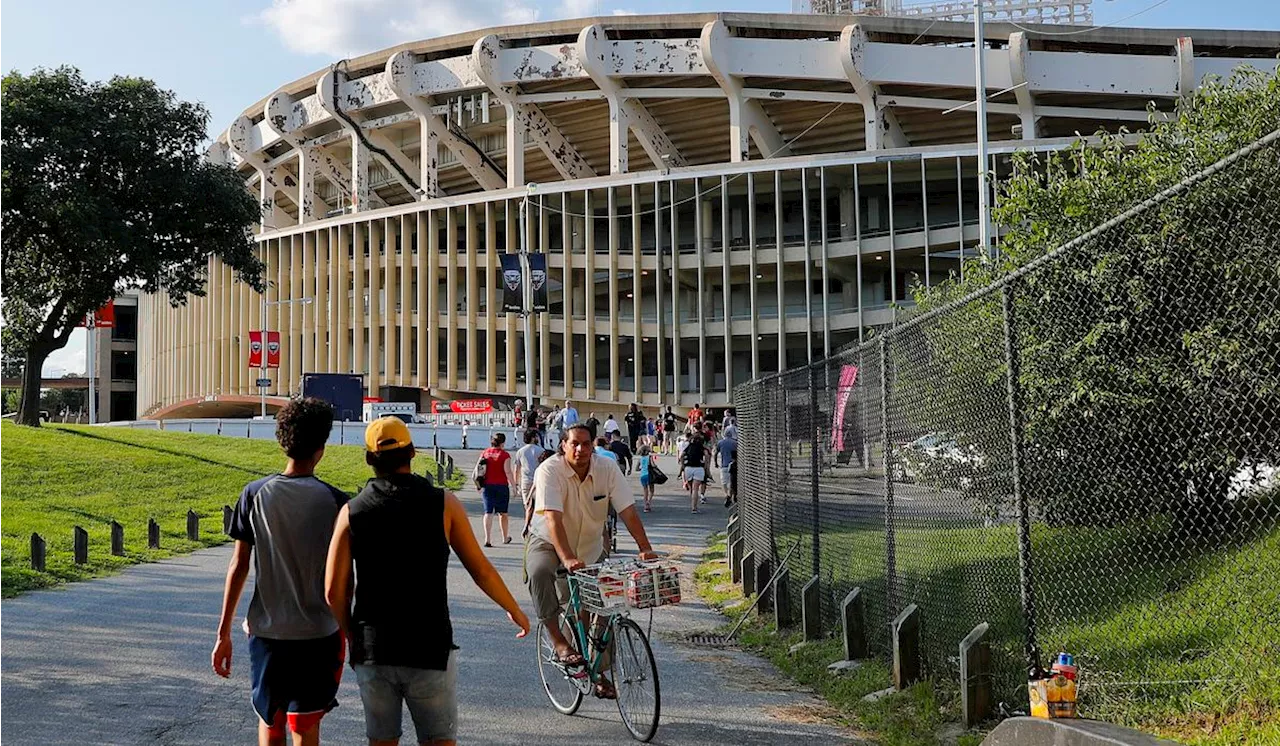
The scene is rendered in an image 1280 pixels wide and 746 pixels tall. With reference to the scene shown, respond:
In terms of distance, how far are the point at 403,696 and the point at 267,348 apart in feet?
189

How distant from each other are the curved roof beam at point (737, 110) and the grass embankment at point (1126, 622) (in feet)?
143

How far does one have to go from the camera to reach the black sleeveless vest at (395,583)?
4.33m

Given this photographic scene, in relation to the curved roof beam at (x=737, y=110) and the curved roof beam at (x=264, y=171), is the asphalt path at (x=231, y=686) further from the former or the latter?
the curved roof beam at (x=264, y=171)

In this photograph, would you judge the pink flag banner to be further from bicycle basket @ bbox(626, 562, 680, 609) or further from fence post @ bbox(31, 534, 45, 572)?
fence post @ bbox(31, 534, 45, 572)

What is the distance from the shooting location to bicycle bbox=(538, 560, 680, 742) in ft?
20.9

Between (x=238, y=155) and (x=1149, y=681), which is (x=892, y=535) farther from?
(x=238, y=155)

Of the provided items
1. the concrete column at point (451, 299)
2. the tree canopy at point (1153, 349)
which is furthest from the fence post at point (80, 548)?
the concrete column at point (451, 299)

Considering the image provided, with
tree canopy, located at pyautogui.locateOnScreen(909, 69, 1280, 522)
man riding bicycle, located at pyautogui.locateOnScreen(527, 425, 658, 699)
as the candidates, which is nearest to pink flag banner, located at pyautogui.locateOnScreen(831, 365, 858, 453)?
tree canopy, located at pyautogui.locateOnScreen(909, 69, 1280, 522)

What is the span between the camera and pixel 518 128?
182ft

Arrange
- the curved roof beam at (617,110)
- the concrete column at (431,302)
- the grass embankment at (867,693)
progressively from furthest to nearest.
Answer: the concrete column at (431,302) < the curved roof beam at (617,110) < the grass embankment at (867,693)

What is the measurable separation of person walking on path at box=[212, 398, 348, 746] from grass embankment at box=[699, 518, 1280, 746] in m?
3.16

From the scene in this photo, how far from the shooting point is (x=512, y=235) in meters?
56.2

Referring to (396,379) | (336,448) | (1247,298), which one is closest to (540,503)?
(1247,298)

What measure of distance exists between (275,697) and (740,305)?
5044 cm
